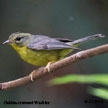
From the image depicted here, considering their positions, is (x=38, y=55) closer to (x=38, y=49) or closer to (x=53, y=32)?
(x=38, y=49)

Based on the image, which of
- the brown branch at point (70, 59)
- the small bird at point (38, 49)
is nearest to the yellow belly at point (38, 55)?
the small bird at point (38, 49)

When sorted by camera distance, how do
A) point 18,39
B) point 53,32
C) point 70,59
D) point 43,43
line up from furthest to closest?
point 53,32 → point 43,43 → point 18,39 → point 70,59

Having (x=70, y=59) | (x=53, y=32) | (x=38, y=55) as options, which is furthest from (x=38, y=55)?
(x=70, y=59)

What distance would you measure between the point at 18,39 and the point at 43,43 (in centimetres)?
16

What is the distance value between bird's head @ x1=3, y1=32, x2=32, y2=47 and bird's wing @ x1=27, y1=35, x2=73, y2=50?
53 millimetres

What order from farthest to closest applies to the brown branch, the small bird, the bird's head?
the small bird
the bird's head
the brown branch

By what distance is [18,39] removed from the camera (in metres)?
1.54

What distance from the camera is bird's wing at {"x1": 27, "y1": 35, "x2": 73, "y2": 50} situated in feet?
5.04

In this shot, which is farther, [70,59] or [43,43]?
[43,43]

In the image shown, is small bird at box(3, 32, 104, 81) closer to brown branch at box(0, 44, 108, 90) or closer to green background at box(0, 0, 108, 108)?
green background at box(0, 0, 108, 108)

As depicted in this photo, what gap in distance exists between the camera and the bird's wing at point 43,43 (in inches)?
60.5

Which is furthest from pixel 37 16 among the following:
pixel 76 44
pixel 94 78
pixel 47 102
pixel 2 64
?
pixel 94 78

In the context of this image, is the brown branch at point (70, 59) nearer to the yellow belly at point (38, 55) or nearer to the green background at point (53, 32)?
the green background at point (53, 32)

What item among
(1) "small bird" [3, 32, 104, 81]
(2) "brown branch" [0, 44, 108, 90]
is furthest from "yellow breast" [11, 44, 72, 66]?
(2) "brown branch" [0, 44, 108, 90]
